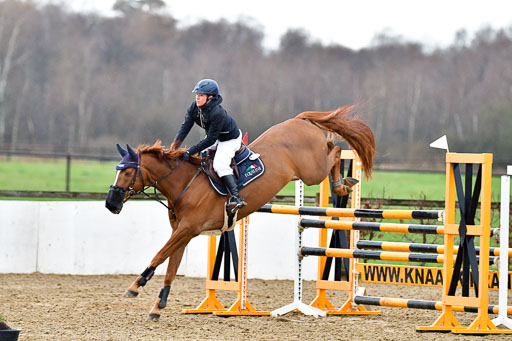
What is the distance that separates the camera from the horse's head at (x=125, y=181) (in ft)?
19.3

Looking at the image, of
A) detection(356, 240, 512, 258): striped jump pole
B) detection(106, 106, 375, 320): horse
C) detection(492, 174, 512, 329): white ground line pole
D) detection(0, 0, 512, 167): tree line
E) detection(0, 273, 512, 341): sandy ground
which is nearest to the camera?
detection(0, 273, 512, 341): sandy ground

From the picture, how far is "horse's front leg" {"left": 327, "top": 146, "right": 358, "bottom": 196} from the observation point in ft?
22.6

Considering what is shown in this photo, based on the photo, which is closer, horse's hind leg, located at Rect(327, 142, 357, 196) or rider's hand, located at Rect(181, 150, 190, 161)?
rider's hand, located at Rect(181, 150, 190, 161)

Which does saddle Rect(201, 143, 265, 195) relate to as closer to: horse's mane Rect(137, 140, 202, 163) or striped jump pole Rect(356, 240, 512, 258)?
horse's mane Rect(137, 140, 202, 163)

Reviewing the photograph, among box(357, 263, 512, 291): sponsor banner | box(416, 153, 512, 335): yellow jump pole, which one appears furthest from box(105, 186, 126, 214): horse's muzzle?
box(416, 153, 512, 335): yellow jump pole

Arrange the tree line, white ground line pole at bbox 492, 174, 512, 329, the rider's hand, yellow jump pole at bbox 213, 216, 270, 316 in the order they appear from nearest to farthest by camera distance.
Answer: white ground line pole at bbox 492, 174, 512, 329, the rider's hand, yellow jump pole at bbox 213, 216, 270, 316, the tree line

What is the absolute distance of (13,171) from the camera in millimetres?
23516

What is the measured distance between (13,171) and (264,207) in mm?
18505

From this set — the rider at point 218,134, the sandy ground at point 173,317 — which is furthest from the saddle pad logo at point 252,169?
the sandy ground at point 173,317

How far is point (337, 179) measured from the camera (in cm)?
695

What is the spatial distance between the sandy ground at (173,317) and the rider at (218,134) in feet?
3.76

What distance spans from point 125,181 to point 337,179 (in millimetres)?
2199

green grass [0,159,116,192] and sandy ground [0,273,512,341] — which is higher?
green grass [0,159,116,192]

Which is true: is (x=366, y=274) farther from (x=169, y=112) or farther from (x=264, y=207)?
(x=169, y=112)
